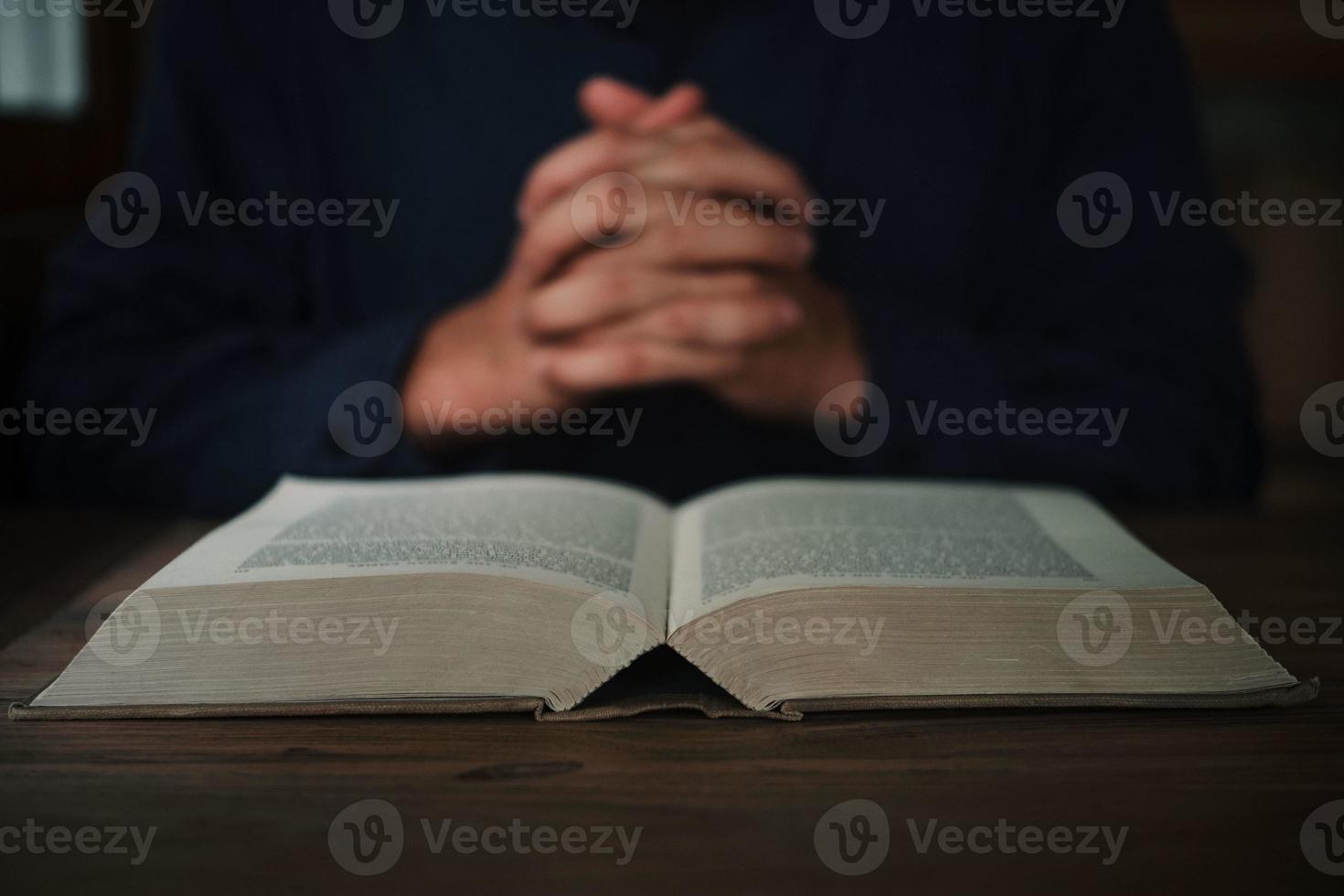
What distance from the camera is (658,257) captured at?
109 cm

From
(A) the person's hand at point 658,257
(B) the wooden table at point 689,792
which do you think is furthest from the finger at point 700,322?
(B) the wooden table at point 689,792

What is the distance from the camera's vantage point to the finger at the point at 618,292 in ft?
3.51

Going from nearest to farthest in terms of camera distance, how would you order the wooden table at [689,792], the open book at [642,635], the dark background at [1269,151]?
the wooden table at [689,792], the open book at [642,635], the dark background at [1269,151]

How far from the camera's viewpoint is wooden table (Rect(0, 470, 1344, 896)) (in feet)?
1.56

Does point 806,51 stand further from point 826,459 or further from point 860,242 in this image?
point 826,459

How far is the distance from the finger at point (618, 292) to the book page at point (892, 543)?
201 mm

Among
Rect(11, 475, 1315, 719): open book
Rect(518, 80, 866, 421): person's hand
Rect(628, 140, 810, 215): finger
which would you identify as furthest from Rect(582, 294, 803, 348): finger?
Rect(11, 475, 1315, 719): open book

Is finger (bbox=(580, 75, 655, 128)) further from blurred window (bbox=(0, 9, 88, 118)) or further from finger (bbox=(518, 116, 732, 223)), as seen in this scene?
blurred window (bbox=(0, 9, 88, 118))

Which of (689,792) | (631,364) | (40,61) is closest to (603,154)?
(631,364)

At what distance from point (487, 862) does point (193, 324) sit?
98cm

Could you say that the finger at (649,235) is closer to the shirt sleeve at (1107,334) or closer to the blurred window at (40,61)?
the shirt sleeve at (1107,334)

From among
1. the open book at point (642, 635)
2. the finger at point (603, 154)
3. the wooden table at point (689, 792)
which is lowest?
the wooden table at point (689, 792)

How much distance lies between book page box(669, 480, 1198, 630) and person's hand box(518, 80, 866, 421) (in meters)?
0.17

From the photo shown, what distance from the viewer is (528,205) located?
1141 millimetres
